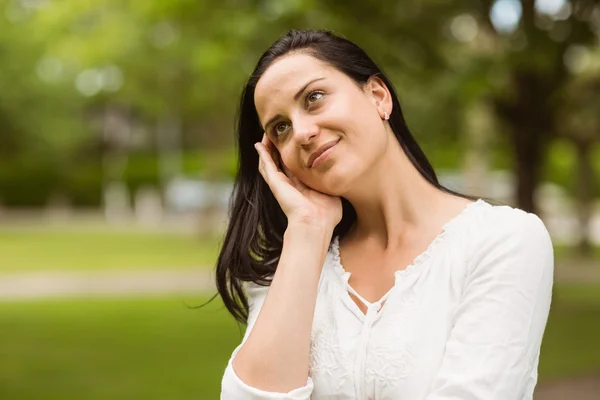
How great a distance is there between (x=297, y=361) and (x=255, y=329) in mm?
125

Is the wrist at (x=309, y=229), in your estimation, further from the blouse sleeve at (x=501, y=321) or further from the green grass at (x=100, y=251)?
the green grass at (x=100, y=251)

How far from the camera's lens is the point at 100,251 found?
22.7 m

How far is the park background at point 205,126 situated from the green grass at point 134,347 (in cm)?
3

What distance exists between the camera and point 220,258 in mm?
2500

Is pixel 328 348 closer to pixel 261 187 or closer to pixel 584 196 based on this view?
pixel 261 187

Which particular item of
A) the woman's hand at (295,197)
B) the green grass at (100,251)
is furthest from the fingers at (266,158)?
the green grass at (100,251)

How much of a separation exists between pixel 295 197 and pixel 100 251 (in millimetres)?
20948

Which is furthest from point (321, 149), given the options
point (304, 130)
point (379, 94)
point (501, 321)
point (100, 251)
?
point (100, 251)

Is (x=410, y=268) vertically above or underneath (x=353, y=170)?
underneath

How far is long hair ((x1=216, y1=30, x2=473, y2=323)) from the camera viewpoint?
2297 millimetres

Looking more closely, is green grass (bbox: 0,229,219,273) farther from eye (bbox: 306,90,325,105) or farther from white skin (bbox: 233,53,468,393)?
eye (bbox: 306,90,325,105)

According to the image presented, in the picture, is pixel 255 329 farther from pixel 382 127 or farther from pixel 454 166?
pixel 454 166

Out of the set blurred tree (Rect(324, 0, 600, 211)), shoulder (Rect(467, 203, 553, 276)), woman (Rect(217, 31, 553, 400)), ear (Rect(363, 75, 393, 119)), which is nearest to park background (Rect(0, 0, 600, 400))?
blurred tree (Rect(324, 0, 600, 211))

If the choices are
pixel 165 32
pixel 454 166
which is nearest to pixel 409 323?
pixel 165 32
